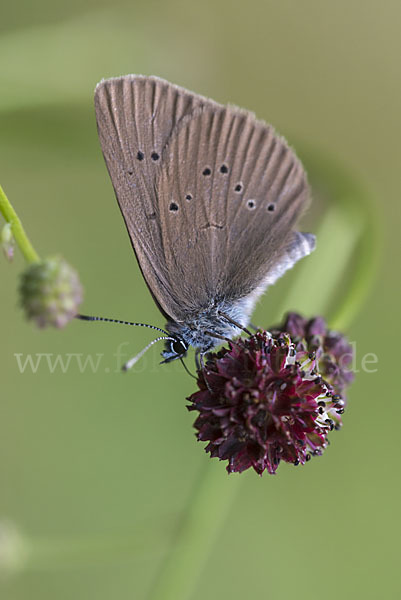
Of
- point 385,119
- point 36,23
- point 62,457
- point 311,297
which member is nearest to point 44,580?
point 62,457

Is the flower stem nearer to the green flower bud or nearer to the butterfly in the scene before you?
the butterfly

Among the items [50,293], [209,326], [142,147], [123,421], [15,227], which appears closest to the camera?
[50,293]

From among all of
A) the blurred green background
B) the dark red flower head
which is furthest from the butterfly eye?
the blurred green background

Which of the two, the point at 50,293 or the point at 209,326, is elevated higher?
the point at 50,293

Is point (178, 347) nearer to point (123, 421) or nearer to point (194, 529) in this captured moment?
point (194, 529)

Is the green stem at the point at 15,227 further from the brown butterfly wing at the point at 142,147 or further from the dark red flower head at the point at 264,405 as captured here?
the dark red flower head at the point at 264,405

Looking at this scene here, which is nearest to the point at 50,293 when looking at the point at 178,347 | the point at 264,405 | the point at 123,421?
the point at 264,405
